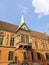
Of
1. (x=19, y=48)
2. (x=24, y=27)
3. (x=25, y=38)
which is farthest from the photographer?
(x=24, y=27)

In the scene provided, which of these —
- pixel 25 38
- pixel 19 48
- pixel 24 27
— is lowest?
pixel 19 48

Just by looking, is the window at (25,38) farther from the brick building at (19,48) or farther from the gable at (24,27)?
the gable at (24,27)

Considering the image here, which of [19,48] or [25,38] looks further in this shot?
[25,38]

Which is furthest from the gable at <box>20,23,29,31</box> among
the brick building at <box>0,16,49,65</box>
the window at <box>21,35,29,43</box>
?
the window at <box>21,35,29,43</box>

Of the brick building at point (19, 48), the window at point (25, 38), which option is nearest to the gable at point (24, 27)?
the brick building at point (19, 48)

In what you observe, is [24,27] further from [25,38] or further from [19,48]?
[19,48]

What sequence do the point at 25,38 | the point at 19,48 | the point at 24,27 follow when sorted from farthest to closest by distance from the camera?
the point at 24,27
the point at 25,38
the point at 19,48

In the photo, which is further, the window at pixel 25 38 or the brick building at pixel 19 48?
the window at pixel 25 38

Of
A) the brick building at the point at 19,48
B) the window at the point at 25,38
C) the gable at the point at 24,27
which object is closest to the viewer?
the brick building at the point at 19,48

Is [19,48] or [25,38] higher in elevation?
[25,38]

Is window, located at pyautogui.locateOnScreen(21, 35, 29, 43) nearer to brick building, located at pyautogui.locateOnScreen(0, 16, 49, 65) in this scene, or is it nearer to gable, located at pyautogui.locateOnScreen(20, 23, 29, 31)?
brick building, located at pyautogui.locateOnScreen(0, 16, 49, 65)

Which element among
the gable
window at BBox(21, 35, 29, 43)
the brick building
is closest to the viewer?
the brick building

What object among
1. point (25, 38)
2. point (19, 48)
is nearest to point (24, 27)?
point (25, 38)

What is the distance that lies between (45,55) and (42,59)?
1.93m
